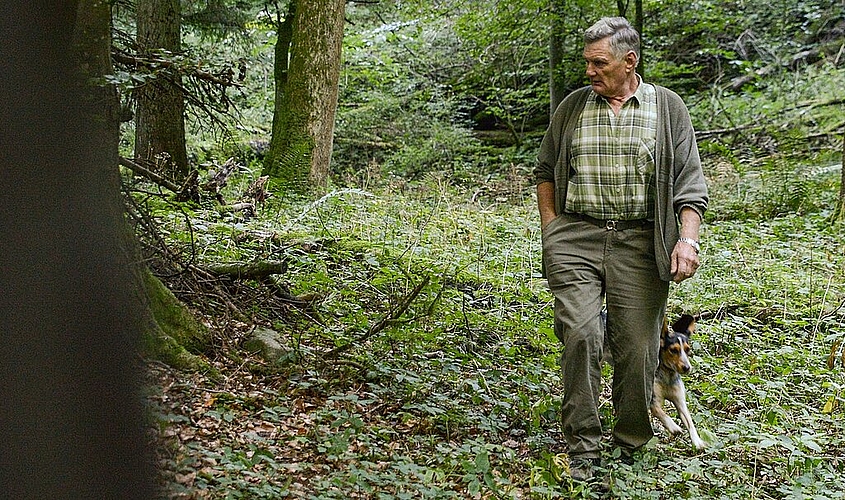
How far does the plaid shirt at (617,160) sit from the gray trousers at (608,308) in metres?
0.13

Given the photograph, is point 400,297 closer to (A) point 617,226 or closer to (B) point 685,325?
(B) point 685,325

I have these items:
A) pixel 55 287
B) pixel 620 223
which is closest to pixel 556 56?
pixel 620 223

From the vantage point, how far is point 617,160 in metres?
4.95

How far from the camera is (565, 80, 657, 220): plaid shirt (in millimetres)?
4918

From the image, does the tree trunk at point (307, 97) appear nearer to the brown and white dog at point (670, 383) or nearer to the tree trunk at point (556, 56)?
the tree trunk at point (556, 56)

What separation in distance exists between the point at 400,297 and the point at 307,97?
561cm

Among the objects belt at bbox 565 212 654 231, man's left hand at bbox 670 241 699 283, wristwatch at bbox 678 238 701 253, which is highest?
belt at bbox 565 212 654 231

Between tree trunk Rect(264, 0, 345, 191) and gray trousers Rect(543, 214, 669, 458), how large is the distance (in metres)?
7.43

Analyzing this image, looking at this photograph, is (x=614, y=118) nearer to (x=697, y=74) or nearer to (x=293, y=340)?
(x=293, y=340)

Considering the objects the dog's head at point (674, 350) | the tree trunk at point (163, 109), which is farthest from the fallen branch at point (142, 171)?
A: the tree trunk at point (163, 109)

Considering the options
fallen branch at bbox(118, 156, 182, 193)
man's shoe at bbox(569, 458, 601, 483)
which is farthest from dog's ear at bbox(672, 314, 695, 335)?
fallen branch at bbox(118, 156, 182, 193)

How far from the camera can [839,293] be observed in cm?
891

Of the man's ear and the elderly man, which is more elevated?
the man's ear

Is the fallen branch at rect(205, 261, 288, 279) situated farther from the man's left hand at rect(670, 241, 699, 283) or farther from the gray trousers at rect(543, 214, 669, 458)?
the man's left hand at rect(670, 241, 699, 283)
